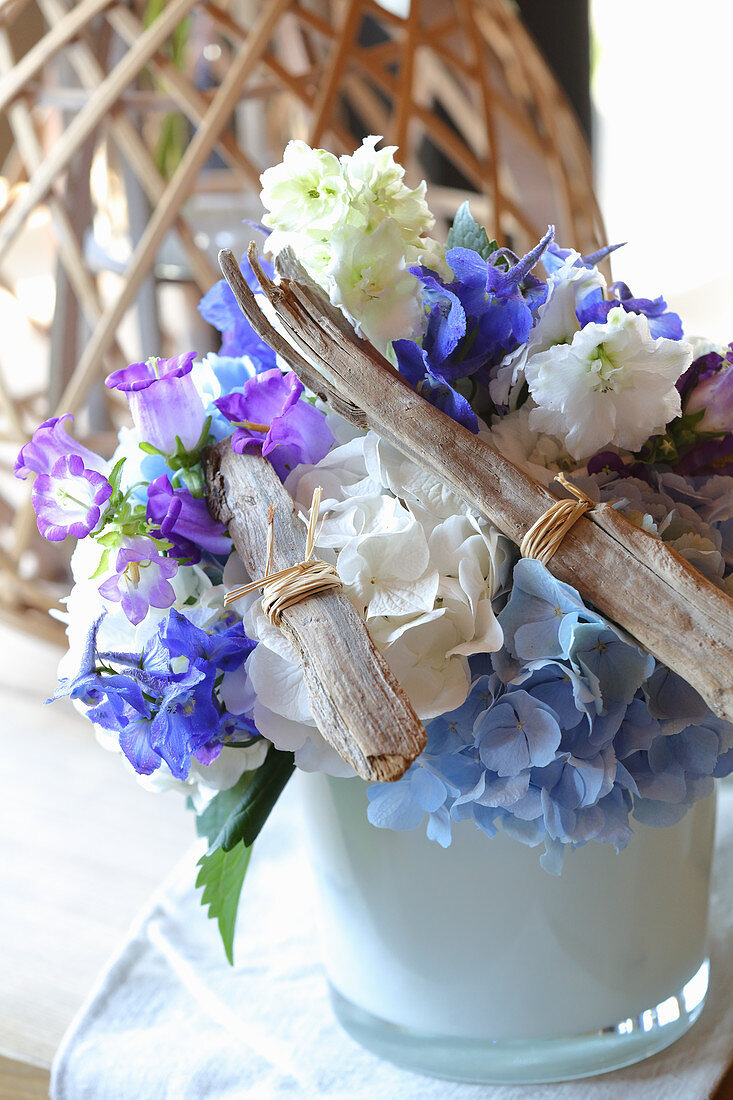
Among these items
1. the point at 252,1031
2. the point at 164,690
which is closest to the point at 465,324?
the point at 164,690

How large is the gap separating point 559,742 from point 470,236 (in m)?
0.16

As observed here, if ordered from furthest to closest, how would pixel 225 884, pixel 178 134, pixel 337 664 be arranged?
pixel 178 134, pixel 225 884, pixel 337 664

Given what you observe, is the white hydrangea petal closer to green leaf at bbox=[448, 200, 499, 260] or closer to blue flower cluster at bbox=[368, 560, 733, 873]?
blue flower cluster at bbox=[368, 560, 733, 873]

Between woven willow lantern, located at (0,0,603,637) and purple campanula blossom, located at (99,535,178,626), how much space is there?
0.78 feet

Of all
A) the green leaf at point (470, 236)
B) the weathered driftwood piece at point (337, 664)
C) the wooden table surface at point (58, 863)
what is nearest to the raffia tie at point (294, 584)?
the weathered driftwood piece at point (337, 664)

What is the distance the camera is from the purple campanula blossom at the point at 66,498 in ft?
0.94

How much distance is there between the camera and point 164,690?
0.27 meters

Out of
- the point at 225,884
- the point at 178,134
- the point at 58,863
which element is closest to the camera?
the point at 225,884

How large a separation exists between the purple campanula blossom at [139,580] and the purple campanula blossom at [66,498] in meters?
0.01

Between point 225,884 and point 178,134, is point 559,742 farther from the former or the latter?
point 178,134

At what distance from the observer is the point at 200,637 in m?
0.28

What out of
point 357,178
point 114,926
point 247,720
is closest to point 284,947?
point 114,926

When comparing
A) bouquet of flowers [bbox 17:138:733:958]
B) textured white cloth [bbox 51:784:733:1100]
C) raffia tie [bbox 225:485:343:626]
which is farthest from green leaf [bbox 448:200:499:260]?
textured white cloth [bbox 51:784:733:1100]

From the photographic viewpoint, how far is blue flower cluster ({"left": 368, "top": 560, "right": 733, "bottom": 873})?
27cm
